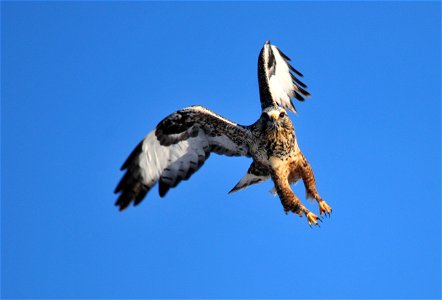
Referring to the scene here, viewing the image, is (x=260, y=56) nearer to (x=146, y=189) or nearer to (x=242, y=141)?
(x=242, y=141)

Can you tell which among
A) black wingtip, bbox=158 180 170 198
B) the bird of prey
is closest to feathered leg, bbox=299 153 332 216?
the bird of prey

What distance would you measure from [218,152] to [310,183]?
5.73ft

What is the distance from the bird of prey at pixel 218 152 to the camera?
45.1 ft


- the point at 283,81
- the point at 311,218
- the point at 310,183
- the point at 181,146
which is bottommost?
the point at 311,218

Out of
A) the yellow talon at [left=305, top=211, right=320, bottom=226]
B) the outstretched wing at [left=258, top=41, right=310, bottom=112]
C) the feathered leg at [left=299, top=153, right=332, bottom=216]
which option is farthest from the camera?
the outstretched wing at [left=258, top=41, right=310, bottom=112]

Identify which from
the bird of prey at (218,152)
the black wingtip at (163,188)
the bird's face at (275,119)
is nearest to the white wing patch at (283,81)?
the bird of prey at (218,152)

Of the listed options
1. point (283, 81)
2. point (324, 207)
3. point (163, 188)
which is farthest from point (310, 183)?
point (283, 81)

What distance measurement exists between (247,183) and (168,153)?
5.29 ft

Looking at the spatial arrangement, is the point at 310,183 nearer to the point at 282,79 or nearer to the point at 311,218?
the point at 311,218

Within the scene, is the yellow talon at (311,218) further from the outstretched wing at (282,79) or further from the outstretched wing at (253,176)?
the outstretched wing at (282,79)

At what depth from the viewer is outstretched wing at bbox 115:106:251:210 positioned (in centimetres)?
1404

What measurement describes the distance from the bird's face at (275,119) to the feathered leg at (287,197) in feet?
2.73

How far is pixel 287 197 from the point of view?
45.1ft

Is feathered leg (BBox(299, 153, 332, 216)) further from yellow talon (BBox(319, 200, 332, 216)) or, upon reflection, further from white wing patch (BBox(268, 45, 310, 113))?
white wing patch (BBox(268, 45, 310, 113))
